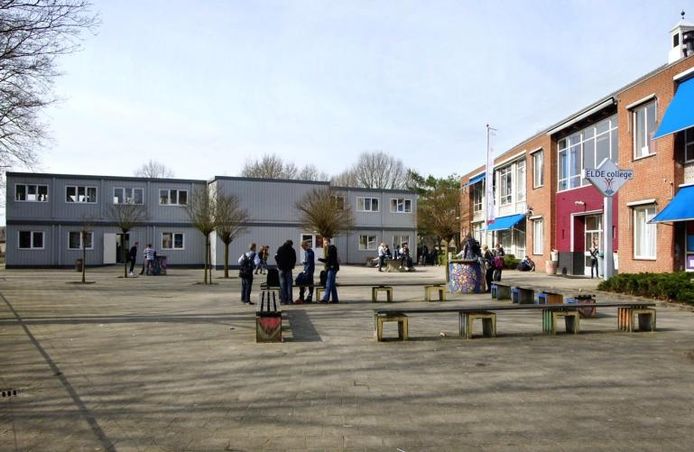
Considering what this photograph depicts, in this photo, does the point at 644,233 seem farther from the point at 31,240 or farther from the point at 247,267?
the point at 31,240

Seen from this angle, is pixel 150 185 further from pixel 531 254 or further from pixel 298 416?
pixel 298 416

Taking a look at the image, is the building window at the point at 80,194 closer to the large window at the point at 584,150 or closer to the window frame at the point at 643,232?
the large window at the point at 584,150

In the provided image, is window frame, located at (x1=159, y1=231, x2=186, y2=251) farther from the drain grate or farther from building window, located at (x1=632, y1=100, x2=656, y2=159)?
the drain grate

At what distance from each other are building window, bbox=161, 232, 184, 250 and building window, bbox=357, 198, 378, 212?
14202 millimetres

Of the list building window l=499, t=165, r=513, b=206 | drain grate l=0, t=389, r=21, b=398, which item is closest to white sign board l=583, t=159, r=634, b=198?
drain grate l=0, t=389, r=21, b=398

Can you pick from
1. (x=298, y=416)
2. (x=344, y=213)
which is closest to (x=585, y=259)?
(x=344, y=213)

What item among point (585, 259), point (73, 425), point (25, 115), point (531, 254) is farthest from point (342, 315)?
point (531, 254)

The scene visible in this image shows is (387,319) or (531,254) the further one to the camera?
(531,254)

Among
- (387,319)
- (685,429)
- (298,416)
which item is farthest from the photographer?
(387,319)

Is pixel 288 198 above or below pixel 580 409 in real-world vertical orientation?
above

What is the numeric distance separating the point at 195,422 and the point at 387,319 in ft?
16.5

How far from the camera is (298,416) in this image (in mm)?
5914

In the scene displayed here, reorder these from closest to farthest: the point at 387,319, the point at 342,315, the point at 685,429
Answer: the point at 685,429, the point at 387,319, the point at 342,315

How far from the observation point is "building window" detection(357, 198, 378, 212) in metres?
49.4
